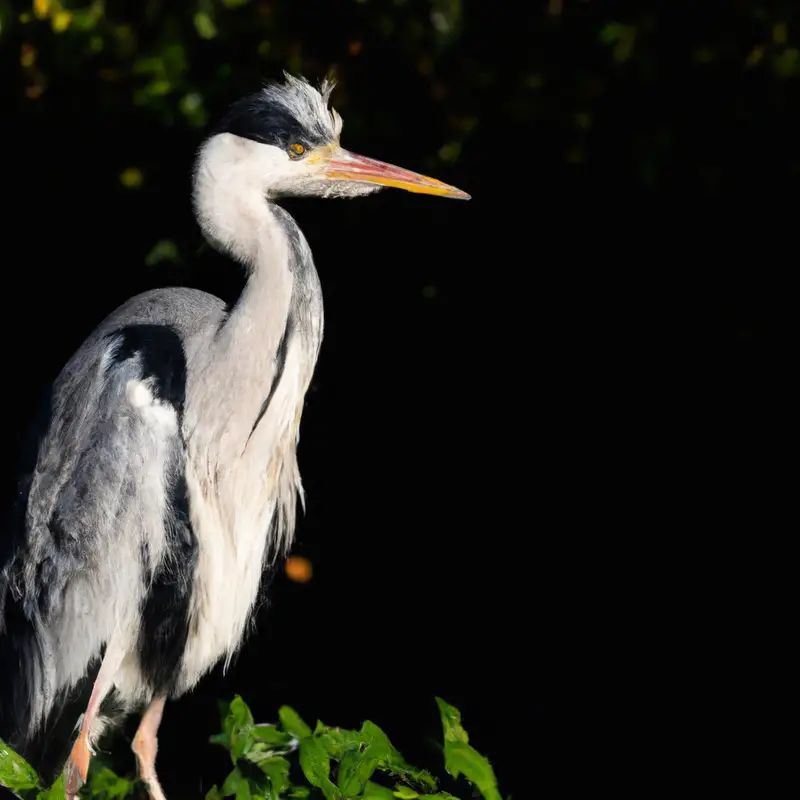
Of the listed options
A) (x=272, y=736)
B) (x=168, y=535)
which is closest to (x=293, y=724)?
(x=272, y=736)

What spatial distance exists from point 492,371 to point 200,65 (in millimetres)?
1331

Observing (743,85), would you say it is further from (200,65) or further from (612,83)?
(200,65)

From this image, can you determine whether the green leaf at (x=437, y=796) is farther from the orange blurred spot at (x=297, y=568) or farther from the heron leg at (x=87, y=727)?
the orange blurred spot at (x=297, y=568)

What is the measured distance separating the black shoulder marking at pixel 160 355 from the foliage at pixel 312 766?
74 cm

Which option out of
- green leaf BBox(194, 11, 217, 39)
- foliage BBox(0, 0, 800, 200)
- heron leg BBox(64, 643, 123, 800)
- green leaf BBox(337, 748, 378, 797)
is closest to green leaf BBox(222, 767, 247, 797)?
green leaf BBox(337, 748, 378, 797)

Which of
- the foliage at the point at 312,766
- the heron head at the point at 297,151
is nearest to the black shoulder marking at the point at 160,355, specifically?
the heron head at the point at 297,151

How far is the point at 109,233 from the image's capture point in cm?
400

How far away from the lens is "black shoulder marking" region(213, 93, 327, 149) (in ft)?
9.32

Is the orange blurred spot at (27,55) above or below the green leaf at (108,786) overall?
above

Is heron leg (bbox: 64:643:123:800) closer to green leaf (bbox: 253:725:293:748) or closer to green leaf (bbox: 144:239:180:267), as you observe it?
green leaf (bbox: 253:725:293:748)

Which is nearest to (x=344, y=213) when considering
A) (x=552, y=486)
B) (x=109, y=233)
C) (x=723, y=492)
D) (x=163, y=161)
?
(x=163, y=161)

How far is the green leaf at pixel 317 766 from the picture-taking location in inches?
95.2

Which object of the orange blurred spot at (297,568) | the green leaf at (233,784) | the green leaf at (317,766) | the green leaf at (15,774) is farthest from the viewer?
the orange blurred spot at (297,568)

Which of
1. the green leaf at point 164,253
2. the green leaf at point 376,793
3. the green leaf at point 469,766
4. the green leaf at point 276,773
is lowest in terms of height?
the green leaf at point 276,773
